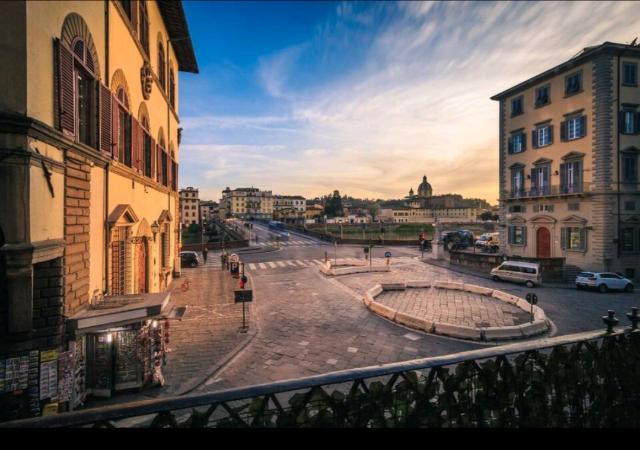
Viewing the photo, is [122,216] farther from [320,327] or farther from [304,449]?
[304,449]

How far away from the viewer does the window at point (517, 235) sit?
88.0 ft

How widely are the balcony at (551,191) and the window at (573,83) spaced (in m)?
7.09

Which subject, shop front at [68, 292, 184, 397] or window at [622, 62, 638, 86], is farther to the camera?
window at [622, 62, 638, 86]

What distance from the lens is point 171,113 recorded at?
1688cm

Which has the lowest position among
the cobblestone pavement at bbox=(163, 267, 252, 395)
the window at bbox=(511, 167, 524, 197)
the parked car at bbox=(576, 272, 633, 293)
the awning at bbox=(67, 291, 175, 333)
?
the cobblestone pavement at bbox=(163, 267, 252, 395)

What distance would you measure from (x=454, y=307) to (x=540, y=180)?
18.2m

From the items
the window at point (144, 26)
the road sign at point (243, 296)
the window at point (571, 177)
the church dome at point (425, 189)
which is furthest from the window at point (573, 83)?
the church dome at point (425, 189)

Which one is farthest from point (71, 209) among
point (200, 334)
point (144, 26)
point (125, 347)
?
point (144, 26)

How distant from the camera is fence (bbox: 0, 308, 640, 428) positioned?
212 cm

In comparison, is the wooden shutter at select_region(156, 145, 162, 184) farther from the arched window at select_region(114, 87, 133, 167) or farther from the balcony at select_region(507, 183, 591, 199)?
the balcony at select_region(507, 183, 591, 199)

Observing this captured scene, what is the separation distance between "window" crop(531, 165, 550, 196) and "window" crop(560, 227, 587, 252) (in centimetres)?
340

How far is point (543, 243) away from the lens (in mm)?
25266

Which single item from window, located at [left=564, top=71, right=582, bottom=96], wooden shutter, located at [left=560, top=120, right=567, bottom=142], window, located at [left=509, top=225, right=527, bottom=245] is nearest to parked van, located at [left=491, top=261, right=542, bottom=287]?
window, located at [left=509, top=225, right=527, bottom=245]

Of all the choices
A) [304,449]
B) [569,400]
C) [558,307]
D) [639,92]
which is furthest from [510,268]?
[304,449]
